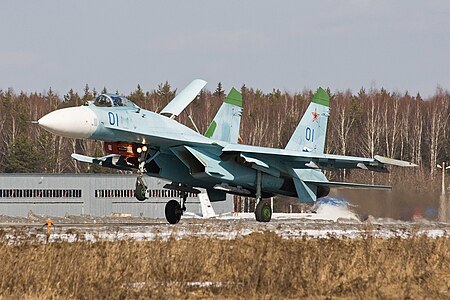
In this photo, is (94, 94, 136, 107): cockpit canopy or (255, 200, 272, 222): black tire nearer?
(94, 94, 136, 107): cockpit canopy

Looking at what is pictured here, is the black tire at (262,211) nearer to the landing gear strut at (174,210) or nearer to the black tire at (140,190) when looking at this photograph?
the landing gear strut at (174,210)

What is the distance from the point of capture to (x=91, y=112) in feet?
63.6

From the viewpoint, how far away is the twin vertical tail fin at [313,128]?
81.6ft

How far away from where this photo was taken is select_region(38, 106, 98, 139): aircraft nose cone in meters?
18.8

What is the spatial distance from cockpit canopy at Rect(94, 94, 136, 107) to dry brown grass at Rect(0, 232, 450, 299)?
27.3 ft

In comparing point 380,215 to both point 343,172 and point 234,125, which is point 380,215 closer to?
point 234,125

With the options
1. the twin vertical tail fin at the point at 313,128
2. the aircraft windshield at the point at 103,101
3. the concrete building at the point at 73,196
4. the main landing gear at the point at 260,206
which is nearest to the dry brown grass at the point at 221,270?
the aircraft windshield at the point at 103,101

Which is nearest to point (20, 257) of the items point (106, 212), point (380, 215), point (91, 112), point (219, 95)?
point (91, 112)

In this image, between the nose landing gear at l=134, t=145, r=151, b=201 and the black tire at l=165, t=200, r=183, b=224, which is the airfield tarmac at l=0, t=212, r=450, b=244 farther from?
the black tire at l=165, t=200, r=183, b=224

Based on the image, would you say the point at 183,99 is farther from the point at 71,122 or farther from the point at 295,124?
the point at 295,124

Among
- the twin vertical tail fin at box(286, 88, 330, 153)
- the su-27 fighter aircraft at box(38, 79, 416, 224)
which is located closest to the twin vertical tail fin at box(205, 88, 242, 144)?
the su-27 fighter aircraft at box(38, 79, 416, 224)

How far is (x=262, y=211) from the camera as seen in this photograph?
2258 centimetres

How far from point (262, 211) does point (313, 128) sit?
3.66 m

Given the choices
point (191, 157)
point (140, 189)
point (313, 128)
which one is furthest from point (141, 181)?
point (313, 128)
